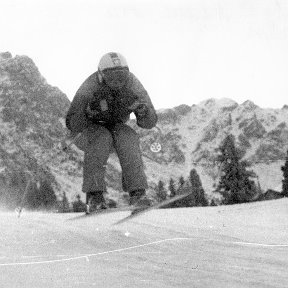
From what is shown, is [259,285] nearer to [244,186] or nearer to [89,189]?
[89,189]

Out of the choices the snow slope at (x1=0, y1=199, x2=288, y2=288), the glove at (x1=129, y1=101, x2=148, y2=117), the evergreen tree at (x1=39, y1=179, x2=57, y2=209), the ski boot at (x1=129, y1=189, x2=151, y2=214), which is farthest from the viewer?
the evergreen tree at (x1=39, y1=179, x2=57, y2=209)

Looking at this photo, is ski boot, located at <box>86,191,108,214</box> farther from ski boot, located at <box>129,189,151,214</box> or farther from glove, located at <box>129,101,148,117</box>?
glove, located at <box>129,101,148,117</box>

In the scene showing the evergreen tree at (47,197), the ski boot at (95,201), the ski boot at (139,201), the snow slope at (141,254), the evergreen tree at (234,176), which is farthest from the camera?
the evergreen tree at (234,176)

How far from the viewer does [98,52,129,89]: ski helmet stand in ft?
16.6

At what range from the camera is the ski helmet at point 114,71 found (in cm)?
506

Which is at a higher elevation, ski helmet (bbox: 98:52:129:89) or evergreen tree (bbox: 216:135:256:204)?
ski helmet (bbox: 98:52:129:89)

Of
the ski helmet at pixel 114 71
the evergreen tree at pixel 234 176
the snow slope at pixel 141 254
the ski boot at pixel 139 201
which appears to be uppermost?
the ski helmet at pixel 114 71

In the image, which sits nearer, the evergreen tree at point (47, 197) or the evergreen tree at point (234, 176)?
the evergreen tree at point (47, 197)

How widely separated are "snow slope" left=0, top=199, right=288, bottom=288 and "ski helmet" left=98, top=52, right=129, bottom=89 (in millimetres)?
1798

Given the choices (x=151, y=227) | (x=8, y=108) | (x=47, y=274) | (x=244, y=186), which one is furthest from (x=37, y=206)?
(x=8, y=108)

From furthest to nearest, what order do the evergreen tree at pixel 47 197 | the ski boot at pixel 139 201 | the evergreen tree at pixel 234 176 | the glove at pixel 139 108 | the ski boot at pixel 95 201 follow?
the evergreen tree at pixel 234 176, the evergreen tree at pixel 47 197, the glove at pixel 139 108, the ski boot at pixel 95 201, the ski boot at pixel 139 201

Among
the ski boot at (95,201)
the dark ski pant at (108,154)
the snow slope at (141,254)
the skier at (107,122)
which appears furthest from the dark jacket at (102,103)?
the snow slope at (141,254)

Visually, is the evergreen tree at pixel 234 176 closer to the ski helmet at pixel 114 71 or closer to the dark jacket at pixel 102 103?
the dark jacket at pixel 102 103

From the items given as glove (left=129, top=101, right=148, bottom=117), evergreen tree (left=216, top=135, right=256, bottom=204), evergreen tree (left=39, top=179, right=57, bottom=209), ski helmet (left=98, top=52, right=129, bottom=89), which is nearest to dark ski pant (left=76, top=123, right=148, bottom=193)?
glove (left=129, top=101, right=148, bottom=117)
